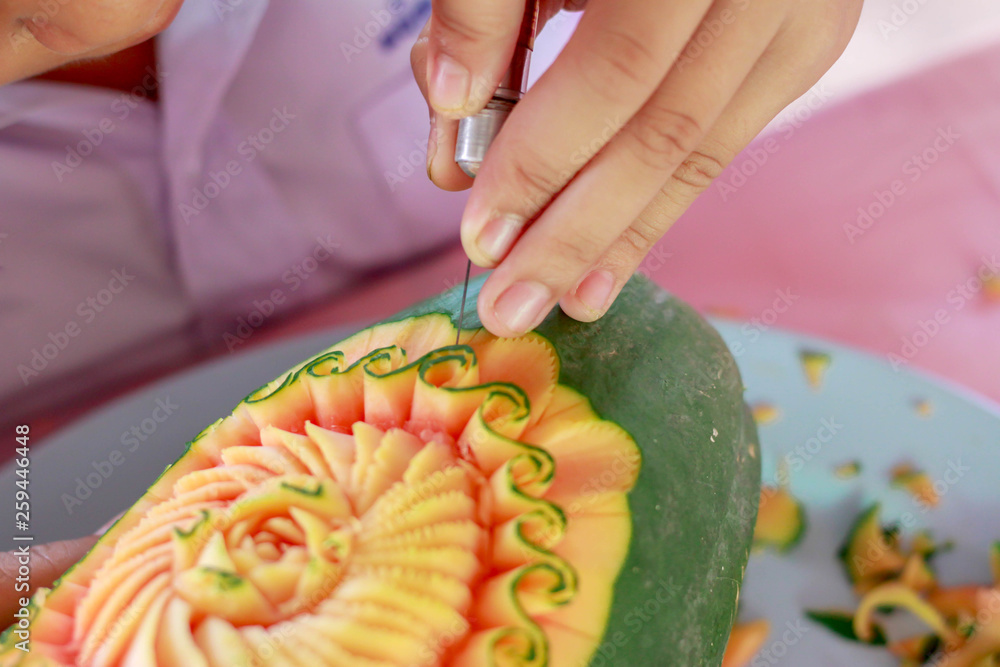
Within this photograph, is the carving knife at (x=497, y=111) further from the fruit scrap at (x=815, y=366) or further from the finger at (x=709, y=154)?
the fruit scrap at (x=815, y=366)

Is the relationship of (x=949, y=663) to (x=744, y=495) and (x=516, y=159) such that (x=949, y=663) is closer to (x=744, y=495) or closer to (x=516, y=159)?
(x=744, y=495)

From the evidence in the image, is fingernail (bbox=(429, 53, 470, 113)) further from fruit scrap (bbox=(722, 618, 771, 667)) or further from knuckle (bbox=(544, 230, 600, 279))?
fruit scrap (bbox=(722, 618, 771, 667))

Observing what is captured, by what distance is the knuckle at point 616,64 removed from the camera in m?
0.66

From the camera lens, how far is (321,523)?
0.63 m

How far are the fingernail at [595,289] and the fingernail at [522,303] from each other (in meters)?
0.08

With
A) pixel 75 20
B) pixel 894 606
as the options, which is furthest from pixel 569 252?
pixel 894 606

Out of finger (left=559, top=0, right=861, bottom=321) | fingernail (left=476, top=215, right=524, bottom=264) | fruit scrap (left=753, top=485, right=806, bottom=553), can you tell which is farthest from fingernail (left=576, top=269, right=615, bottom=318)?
fruit scrap (left=753, top=485, right=806, bottom=553)

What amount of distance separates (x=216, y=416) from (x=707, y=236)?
126cm

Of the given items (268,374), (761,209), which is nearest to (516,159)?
(268,374)

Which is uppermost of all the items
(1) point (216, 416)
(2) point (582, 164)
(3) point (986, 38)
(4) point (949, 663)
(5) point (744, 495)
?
(2) point (582, 164)

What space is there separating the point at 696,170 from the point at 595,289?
0.60 ft

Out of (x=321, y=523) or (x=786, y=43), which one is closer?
(x=321, y=523)

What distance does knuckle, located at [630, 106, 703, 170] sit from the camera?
2.37ft

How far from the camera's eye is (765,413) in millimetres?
1331
